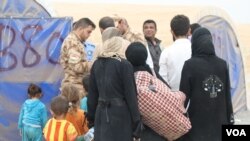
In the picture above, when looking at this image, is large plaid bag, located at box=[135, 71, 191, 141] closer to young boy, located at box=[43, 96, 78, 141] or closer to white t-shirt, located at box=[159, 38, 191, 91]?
Answer: white t-shirt, located at box=[159, 38, 191, 91]

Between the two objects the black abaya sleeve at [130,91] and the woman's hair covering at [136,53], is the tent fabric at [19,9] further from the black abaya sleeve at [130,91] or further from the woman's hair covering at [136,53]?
the black abaya sleeve at [130,91]

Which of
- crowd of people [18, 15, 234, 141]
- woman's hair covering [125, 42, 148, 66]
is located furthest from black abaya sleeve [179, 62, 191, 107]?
woman's hair covering [125, 42, 148, 66]

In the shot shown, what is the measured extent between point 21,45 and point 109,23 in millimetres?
1729

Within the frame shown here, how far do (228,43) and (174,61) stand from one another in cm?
611

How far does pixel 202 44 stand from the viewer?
6352 millimetres

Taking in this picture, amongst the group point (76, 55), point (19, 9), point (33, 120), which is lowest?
point (33, 120)

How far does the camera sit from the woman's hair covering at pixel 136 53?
6133 millimetres

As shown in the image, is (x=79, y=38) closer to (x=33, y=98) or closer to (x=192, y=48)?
(x=33, y=98)

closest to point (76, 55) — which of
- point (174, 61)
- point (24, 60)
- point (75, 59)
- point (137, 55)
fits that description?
point (75, 59)

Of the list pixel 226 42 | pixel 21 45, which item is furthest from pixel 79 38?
pixel 226 42

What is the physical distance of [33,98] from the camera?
26.5 ft

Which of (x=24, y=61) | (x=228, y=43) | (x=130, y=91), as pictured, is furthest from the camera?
(x=228, y=43)

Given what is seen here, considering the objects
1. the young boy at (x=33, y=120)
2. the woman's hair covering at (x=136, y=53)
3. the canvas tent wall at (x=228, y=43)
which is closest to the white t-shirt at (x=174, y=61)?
the woman's hair covering at (x=136, y=53)

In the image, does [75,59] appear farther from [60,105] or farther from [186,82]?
[186,82]
